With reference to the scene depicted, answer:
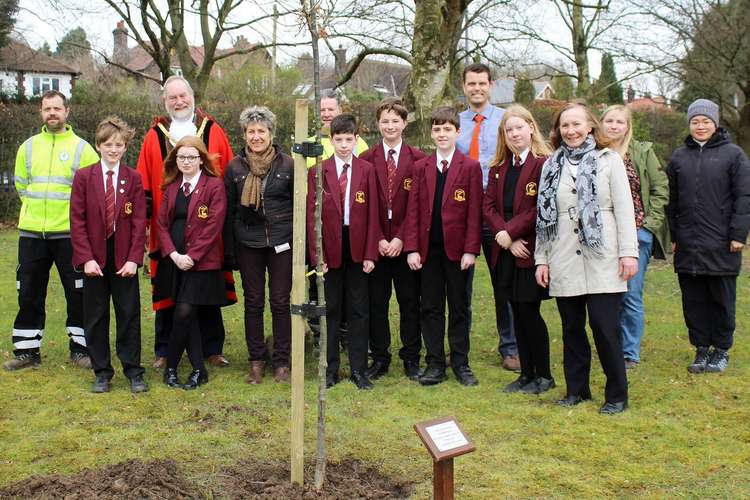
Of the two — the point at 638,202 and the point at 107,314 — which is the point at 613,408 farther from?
the point at 107,314

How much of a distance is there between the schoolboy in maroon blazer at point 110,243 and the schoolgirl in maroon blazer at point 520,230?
2.70 meters

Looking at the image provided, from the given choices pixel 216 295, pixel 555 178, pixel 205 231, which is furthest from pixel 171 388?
pixel 555 178

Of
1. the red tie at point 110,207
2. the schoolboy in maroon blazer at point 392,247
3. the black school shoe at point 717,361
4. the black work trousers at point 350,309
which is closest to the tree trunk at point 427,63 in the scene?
the schoolboy in maroon blazer at point 392,247

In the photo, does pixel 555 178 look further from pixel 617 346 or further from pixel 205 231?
pixel 205 231

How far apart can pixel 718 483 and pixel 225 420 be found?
118 inches

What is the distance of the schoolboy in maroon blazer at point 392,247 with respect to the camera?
6020mm

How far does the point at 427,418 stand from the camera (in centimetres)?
521

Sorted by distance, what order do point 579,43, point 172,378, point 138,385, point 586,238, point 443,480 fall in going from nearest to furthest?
1. point 443,480
2. point 586,238
3. point 138,385
4. point 172,378
5. point 579,43

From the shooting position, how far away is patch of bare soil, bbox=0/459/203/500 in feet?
12.8

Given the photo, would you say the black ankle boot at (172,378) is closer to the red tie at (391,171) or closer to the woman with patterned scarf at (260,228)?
the woman with patterned scarf at (260,228)

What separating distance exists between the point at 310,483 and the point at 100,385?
2.50 metres

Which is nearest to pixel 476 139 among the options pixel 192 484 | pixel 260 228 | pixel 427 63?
pixel 260 228

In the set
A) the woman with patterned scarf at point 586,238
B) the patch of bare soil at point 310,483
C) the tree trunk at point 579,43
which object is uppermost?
the tree trunk at point 579,43

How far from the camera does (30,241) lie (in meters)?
6.43
